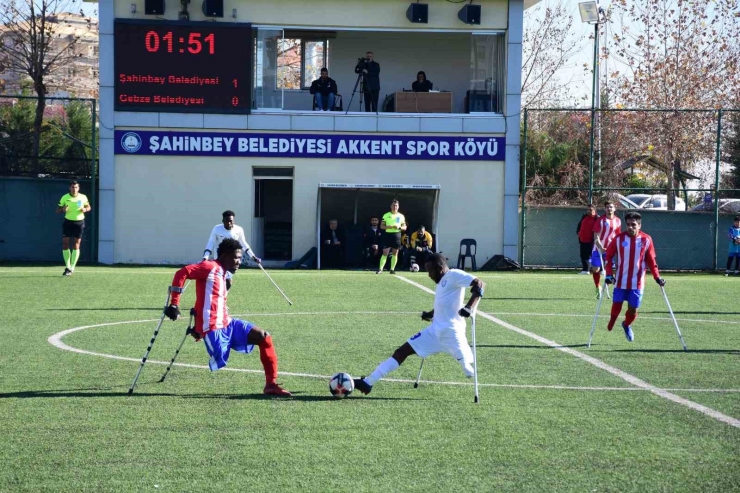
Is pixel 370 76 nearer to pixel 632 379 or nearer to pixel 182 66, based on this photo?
pixel 182 66

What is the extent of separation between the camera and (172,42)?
27344mm

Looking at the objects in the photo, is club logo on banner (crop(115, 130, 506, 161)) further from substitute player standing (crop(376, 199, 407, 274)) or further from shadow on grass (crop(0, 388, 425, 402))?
shadow on grass (crop(0, 388, 425, 402))

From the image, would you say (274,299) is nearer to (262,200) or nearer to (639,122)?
(262,200)

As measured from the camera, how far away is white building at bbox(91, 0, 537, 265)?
90.6 ft

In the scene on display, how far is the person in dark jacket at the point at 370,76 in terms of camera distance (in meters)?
28.9

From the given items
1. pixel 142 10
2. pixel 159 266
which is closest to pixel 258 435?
pixel 159 266

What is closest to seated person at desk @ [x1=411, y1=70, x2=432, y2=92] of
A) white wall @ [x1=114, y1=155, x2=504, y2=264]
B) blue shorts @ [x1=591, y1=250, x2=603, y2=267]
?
white wall @ [x1=114, y1=155, x2=504, y2=264]

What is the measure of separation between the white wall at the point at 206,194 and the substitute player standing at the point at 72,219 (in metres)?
5.29

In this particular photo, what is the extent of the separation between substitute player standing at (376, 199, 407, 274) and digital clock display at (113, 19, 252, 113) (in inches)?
222

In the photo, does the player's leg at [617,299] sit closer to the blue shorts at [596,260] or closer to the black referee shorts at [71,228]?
the blue shorts at [596,260]

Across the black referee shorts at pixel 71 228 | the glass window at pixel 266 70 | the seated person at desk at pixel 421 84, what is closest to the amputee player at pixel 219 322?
the black referee shorts at pixel 71 228

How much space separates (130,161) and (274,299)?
1120 cm

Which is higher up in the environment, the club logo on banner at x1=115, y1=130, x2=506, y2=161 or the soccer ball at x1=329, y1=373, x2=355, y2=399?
the club logo on banner at x1=115, y1=130, x2=506, y2=161

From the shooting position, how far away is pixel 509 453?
6.92 m
